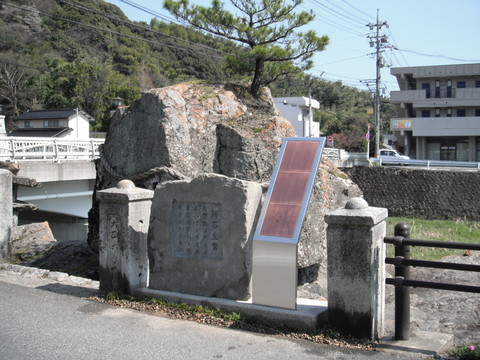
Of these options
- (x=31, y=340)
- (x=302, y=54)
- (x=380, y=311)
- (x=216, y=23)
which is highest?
(x=216, y=23)

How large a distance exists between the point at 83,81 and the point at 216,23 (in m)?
39.6

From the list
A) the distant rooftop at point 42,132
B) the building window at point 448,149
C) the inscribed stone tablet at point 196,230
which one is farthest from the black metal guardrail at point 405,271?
the building window at point 448,149

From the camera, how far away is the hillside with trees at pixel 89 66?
48.2 meters

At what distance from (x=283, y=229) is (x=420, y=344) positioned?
1.81 meters

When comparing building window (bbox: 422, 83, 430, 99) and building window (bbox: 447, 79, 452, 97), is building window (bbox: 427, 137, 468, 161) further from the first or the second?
building window (bbox: 447, 79, 452, 97)

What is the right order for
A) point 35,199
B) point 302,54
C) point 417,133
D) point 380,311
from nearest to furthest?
point 380,311
point 302,54
point 35,199
point 417,133

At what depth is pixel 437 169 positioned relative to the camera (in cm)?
3197

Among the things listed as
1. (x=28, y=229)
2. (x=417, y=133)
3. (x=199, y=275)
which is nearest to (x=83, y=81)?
(x=417, y=133)

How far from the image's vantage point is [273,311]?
5.54 m

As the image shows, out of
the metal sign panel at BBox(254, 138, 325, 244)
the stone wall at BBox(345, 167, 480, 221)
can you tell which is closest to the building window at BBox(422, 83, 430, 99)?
the stone wall at BBox(345, 167, 480, 221)

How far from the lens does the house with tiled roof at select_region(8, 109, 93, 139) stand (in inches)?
1529

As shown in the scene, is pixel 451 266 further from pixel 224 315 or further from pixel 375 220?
pixel 224 315

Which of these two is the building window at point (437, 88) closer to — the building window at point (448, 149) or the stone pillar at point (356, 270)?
the building window at point (448, 149)

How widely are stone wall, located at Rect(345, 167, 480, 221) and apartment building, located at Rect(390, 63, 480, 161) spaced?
16473 millimetres
